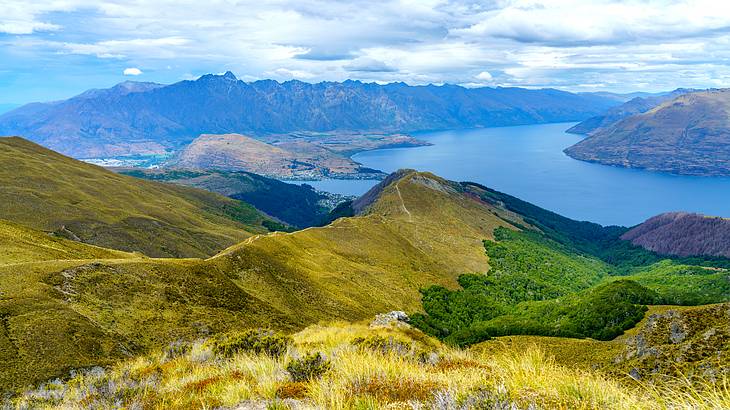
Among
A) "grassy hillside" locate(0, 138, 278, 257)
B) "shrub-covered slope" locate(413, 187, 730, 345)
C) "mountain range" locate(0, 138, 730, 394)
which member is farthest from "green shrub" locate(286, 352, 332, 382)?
"grassy hillside" locate(0, 138, 278, 257)

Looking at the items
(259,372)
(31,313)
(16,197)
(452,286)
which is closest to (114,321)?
(31,313)

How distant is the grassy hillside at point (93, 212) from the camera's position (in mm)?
106188

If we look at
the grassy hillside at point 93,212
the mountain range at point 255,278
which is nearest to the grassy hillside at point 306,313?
the mountain range at point 255,278

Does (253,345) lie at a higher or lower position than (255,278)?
higher

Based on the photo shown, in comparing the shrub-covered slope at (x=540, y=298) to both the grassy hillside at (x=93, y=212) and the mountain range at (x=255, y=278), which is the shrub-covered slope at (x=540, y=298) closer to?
the mountain range at (x=255, y=278)

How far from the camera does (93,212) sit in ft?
385

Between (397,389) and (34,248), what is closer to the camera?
(397,389)

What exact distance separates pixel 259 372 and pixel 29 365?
21226 mm

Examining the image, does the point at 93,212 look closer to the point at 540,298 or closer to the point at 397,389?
the point at 540,298

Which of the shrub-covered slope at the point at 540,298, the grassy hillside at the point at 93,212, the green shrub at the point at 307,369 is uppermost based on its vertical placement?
the green shrub at the point at 307,369

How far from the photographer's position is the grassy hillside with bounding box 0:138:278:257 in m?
106

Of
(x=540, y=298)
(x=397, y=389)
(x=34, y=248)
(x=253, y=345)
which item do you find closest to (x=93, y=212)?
(x=34, y=248)

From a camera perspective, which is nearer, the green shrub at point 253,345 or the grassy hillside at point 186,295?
the green shrub at point 253,345

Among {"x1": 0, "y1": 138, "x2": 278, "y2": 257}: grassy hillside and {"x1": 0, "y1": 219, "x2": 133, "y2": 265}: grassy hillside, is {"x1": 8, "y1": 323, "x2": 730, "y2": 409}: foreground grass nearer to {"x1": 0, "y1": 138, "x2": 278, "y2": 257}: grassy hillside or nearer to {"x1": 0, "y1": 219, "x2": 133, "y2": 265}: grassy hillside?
{"x1": 0, "y1": 219, "x2": 133, "y2": 265}: grassy hillside
